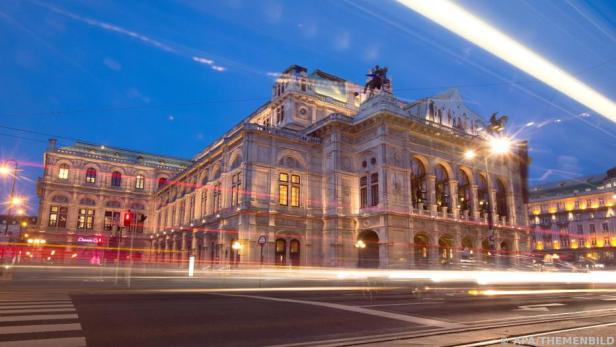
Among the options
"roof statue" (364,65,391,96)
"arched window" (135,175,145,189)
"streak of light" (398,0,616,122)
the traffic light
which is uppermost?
"roof statue" (364,65,391,96)

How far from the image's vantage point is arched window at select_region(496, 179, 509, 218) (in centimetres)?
5108

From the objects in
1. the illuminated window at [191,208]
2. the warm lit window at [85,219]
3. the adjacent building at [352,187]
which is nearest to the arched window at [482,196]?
the adjacent building at [352,187]

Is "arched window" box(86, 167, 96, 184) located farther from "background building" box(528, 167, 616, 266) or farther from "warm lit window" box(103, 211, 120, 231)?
"background building" box(528, 167, 616, 266)

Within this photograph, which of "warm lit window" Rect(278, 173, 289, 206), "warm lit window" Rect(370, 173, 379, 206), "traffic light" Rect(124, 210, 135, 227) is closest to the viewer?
"traffic light" Rect(124, 210, 135, 227)

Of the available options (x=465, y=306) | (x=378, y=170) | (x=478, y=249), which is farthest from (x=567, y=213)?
(x=465, y=306)

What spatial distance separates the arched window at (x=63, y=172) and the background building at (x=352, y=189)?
105 ft

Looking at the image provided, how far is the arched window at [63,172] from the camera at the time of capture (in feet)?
220

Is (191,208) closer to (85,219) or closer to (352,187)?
(352,187)

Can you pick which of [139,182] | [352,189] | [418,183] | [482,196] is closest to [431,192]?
[418,183]

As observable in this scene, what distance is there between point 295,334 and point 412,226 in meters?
32.8

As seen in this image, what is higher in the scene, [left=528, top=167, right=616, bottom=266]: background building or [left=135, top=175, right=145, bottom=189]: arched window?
[left=135, top=175, right=145, bottom=189]: arched window

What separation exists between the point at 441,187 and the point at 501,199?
1197 centimetres

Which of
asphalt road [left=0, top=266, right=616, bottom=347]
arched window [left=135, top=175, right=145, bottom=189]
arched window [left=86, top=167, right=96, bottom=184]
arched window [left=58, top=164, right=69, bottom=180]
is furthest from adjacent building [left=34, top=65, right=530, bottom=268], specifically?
arched window [left=58, top=164, right=69, bottom=180]

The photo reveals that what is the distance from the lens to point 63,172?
67.4 metres
